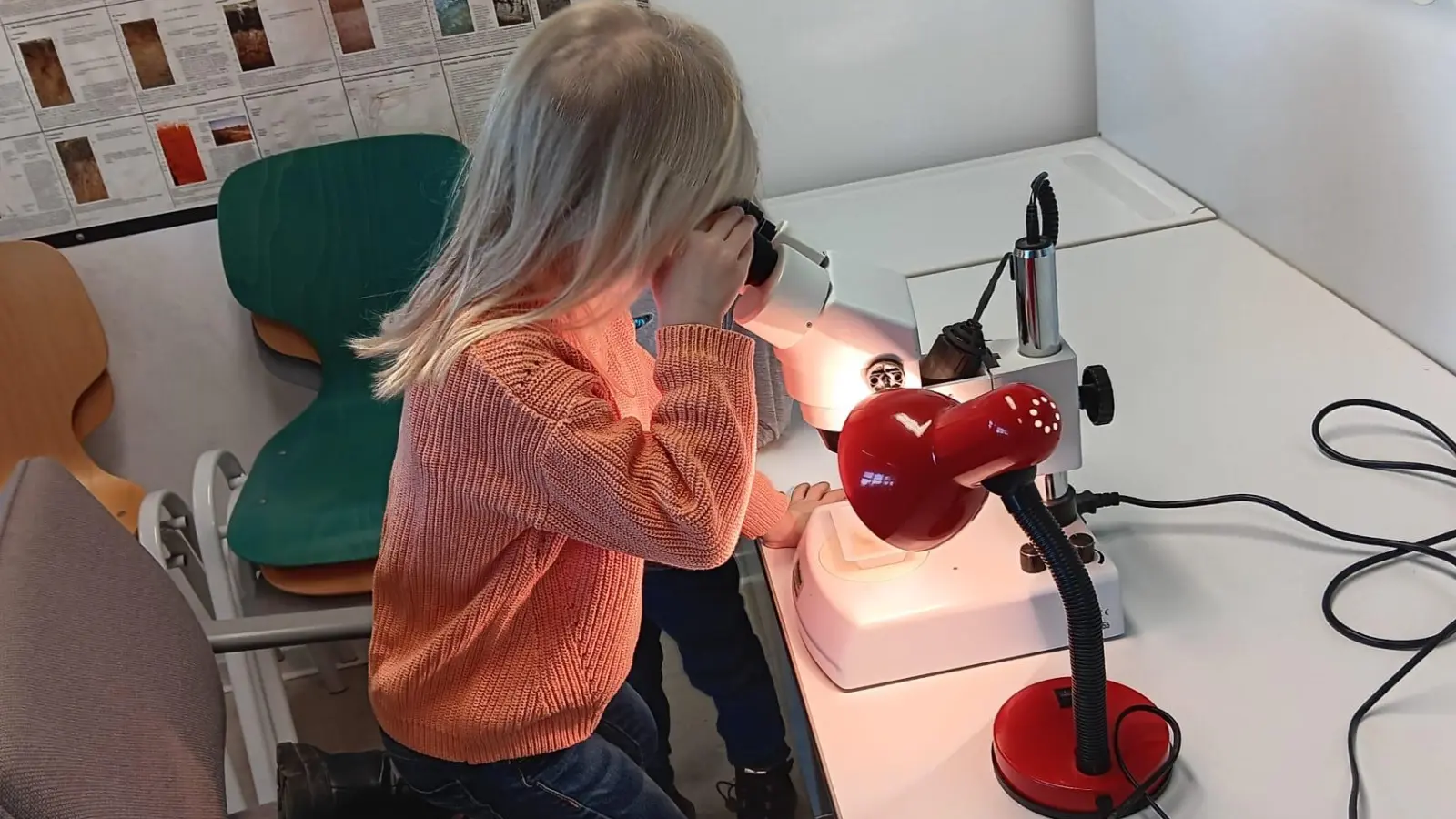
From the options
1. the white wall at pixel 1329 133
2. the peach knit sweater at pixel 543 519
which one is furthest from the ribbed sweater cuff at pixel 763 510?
the white wall at pixel 1329 133

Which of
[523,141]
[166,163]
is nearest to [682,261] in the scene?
[523,141]

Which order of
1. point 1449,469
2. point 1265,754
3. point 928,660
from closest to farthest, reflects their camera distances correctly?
point 1265,754
point 928,660
point 1449,469

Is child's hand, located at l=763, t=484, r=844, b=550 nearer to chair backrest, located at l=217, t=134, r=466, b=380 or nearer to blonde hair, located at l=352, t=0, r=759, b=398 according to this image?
blonde hair, located at l=352, t=0, r=759, b=398

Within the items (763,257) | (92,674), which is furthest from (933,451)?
(92,674)

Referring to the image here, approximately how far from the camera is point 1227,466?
983mm

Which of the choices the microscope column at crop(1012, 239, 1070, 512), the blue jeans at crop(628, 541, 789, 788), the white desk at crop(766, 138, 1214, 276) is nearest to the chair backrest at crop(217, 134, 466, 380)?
the white desk at crop(766, 138, 1214, 276)

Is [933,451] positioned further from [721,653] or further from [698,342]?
[721,653]

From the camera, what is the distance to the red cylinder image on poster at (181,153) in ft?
5.76

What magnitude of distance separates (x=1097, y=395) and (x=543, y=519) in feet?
1.28

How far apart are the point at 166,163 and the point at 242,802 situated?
94cm

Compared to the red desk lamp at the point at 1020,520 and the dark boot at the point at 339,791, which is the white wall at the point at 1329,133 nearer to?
the red desk lamp at the point at 1020,520

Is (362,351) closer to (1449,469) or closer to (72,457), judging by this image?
(1449,469)

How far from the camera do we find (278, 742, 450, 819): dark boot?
99 centimetres

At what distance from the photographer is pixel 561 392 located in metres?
0.78
